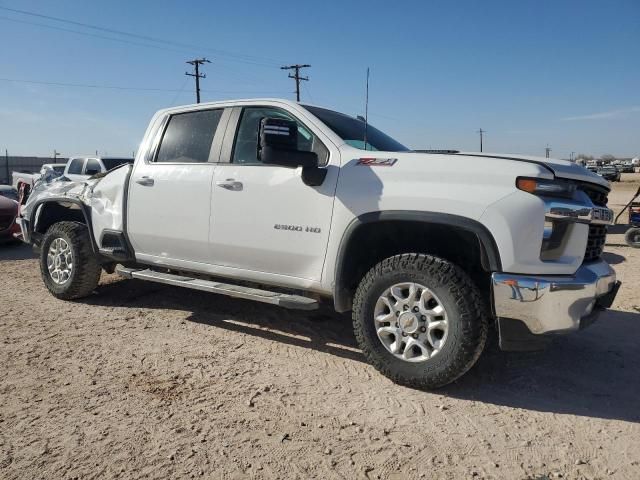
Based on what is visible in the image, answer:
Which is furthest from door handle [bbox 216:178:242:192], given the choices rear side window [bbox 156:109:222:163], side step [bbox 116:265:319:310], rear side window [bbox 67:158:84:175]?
rear side window [bbox 67:158:84:175]

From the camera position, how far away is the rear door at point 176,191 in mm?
4434

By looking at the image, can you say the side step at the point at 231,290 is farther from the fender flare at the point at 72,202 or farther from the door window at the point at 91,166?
the door window at the point at 91,166

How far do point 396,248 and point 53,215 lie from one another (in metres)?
4.27

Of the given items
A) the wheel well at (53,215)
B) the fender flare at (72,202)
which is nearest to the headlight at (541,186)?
the fender flare at (72,202)

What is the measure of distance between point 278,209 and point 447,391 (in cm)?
177

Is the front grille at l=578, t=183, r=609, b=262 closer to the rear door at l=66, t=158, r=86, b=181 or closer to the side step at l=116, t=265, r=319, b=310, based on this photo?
the side step at l=116, t=265, r=319, b=310

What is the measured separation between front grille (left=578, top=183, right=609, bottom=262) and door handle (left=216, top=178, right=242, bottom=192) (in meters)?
2.47

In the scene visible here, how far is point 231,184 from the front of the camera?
418cm

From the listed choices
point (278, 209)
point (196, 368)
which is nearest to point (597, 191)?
point (278, 209)

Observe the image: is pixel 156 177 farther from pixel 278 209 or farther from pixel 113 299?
pixel 113 299

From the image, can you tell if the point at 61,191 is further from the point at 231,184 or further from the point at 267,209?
the point at 267,209

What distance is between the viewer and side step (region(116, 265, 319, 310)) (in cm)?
381

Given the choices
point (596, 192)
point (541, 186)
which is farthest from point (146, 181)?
point (596, 192)

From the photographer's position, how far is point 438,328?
3311mm
